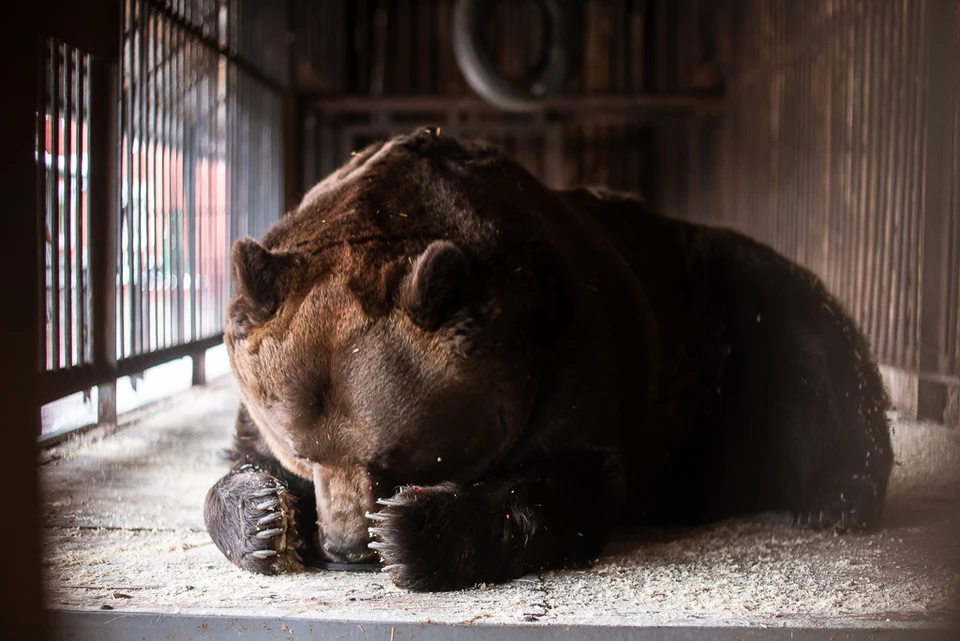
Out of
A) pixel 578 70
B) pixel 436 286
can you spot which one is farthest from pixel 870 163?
pixel 578 70

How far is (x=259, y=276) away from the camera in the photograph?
8.32 ft

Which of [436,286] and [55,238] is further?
[55,238]

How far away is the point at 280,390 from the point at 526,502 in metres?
0.76

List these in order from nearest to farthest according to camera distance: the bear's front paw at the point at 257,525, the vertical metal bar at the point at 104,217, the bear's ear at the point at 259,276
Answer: the bear's ear at the point at 259,276 → the bear's front paw at the point at 257,525 → the vertical metal bar at the point at 104,217

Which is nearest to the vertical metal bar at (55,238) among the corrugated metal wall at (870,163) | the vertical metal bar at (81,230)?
the vertical metal bar at (81,230)

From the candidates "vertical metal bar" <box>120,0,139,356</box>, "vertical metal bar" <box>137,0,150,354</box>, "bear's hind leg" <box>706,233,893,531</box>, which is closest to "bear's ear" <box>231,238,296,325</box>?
"bear's hind leg" <box>706,233,893,531</box>

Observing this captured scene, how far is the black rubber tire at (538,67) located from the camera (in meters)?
8.05

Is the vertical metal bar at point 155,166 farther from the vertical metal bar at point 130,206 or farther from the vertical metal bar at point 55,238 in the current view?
the vertical metal bar at point 55,238

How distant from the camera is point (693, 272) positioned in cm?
404

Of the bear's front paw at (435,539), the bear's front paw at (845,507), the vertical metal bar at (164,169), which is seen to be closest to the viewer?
the bear's front paw at (435,539)

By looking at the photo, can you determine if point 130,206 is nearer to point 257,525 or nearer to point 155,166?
point 155,166

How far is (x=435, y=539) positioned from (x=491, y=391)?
0.46 m

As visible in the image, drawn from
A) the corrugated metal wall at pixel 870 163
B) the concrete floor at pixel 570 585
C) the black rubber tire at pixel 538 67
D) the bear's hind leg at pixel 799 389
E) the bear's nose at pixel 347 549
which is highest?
the black rubber tire at pixel 538 67

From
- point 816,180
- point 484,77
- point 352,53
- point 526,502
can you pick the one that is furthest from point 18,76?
point 352,53
